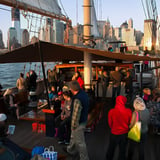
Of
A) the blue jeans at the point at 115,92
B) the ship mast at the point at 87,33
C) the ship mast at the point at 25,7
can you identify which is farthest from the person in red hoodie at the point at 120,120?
the ship mast at the point at 25,7

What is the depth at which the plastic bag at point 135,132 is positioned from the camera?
3.62 metres

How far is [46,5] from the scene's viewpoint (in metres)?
14.0

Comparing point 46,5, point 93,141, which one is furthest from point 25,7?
point 93,141

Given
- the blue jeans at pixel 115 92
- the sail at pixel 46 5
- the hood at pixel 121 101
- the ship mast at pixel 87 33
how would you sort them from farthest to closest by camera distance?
the sail at pixel 46 5
the ship mast at pixel 87 33
the blue jeans at pixel 115 92
the hood at pixel 121 101

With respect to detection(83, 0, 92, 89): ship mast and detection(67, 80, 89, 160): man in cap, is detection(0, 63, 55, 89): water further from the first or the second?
detection(67, 80, 89, 160): man in cap

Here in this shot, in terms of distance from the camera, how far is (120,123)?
361cm

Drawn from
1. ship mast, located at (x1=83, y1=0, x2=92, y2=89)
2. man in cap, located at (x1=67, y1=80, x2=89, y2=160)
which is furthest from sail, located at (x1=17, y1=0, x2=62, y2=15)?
man in cap, located at (x1=67, y1=80, x2=89, y2=160)

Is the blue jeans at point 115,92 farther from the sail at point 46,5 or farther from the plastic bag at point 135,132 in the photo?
the sail at point 46,5

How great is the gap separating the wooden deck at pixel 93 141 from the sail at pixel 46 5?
8171 mm

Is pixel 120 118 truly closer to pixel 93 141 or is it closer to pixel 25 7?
pixel 93 141

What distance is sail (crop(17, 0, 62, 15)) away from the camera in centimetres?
1217

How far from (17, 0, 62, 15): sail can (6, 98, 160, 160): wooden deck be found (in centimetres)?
817

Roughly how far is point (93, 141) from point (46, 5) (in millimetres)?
11336

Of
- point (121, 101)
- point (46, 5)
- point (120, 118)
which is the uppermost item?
point (46, 5)
